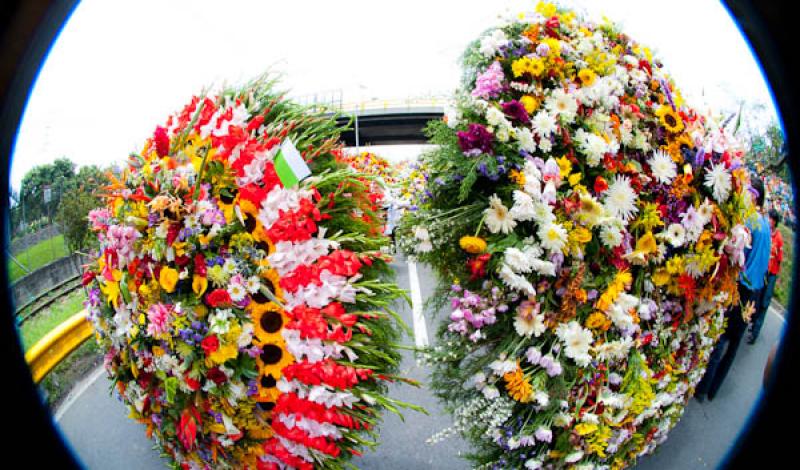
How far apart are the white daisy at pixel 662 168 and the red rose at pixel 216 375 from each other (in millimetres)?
2293

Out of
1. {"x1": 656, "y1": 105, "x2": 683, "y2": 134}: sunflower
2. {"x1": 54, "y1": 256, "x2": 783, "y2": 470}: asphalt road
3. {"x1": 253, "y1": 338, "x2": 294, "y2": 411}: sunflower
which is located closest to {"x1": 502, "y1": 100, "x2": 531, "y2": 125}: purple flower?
{"x1": 656, "y1": 105, "x2": 683, "y2": 134}: sunflower

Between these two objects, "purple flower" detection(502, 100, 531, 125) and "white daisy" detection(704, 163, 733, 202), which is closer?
"purple flower" detection(502, 100, 531, 125)

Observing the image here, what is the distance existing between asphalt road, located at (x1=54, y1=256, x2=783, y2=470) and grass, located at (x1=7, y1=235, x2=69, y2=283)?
1.05 m

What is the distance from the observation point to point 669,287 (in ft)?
7.24

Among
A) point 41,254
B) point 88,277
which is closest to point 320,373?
point 88,277

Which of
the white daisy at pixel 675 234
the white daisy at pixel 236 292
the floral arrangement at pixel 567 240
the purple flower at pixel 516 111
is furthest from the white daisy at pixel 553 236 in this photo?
the white daisy at pixel 236 292

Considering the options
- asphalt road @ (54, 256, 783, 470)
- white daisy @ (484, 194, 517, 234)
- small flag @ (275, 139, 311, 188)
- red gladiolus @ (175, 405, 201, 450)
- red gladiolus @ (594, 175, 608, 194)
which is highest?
small flag @ (275, 139, 311, 188)

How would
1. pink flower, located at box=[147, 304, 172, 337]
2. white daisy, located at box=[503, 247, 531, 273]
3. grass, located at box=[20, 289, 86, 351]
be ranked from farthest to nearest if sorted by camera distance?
grass, located at box=[20, 289, 86, 351] → white daisy, located at box=[503, 247, 531, 273] → pink flower, located at box=[147, 304, 172, 337]

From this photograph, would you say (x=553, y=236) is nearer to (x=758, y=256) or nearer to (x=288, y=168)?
(x=288, y=168)

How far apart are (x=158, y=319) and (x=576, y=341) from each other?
6.08 ft

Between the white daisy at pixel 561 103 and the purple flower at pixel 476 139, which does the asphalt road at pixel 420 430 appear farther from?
the white daisy at pixel 561 103

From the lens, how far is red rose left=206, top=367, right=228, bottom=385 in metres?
1.79

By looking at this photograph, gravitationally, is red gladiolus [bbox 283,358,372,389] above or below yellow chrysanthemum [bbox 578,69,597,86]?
below

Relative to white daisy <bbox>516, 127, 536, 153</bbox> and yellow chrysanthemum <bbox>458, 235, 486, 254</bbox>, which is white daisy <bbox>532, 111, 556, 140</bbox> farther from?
yellow chrysanthemum <bbox>458, 235, 486, 254</bbox>
